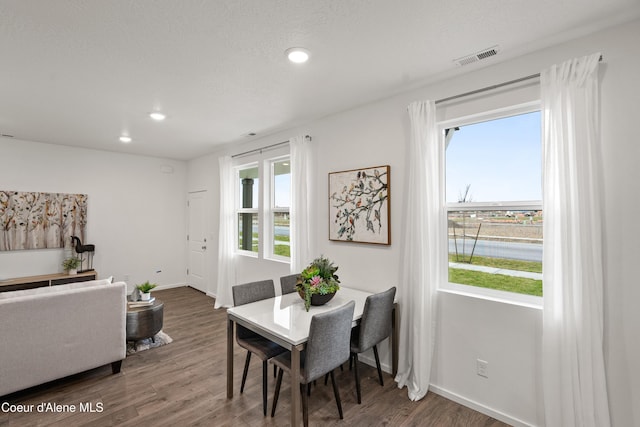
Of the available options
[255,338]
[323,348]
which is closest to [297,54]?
[323,348]

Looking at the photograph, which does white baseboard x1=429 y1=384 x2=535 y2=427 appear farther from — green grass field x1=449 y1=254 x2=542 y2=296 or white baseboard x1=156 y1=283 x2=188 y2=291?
white baseboard x1=156 y1=283 x2=188 y2=291

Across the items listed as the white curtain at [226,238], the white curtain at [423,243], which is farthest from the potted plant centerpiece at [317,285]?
the white curtain at [226,238]

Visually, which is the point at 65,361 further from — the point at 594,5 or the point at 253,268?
the point at 594,5

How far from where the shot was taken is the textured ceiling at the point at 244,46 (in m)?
1.67

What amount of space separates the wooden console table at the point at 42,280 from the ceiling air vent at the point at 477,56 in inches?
226

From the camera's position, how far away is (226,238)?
491 cm

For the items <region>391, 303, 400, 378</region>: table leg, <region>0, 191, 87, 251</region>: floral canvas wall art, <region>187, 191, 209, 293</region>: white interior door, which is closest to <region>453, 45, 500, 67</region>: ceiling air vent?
<region>391, 303, 400, 378</region>: table leg

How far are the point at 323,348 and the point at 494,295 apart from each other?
141 centimetres

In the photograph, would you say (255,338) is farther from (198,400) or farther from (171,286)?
(171,286)

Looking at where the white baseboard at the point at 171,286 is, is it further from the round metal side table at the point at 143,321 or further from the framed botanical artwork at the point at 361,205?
the framed botanical artwork at the point at 361,205

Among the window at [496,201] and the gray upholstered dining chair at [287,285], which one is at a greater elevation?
the window at [496,201]

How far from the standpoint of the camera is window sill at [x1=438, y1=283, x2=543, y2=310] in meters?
2.18

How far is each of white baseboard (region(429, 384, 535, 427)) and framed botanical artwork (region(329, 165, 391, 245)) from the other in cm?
130

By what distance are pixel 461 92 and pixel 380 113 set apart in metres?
0.75
